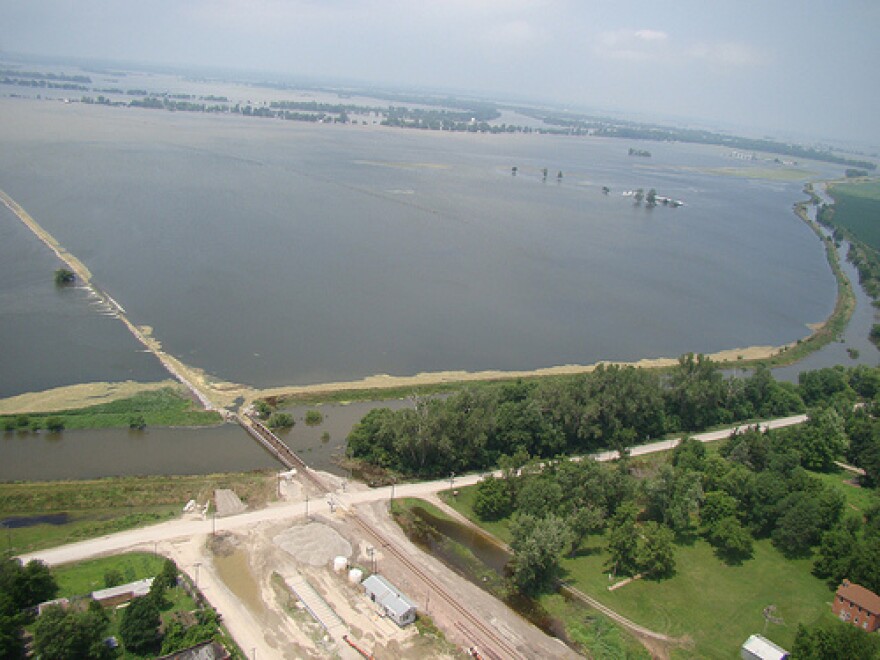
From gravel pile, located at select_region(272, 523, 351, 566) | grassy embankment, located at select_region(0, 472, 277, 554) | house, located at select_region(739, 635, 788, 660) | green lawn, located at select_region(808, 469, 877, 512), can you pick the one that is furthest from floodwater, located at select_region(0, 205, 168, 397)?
green lawn, located at select_region(808, 469, 877, 512)

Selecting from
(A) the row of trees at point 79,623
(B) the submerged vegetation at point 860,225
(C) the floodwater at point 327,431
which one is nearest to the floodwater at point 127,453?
(C) the floodwater at point 327,431

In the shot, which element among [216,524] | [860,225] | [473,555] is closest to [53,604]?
[216,524]

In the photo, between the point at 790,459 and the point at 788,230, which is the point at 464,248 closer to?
the point at 790,459

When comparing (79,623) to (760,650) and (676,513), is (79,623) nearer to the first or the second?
(760,650)

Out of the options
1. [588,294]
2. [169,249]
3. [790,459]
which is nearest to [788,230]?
[588,294]

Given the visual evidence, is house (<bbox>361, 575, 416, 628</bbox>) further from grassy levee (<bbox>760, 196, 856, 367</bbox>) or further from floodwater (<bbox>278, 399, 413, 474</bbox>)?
grassy levee (<bbox>760, 196, 856, 367</bbox>)

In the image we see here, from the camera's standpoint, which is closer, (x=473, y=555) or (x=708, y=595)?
(x=708, y=595)
